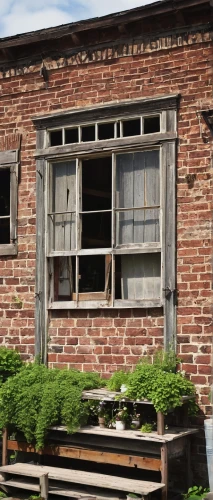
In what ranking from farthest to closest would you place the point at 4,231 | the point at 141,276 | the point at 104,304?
1. the point at 4,231
2. the point at 104,304
3. the point at 141,276

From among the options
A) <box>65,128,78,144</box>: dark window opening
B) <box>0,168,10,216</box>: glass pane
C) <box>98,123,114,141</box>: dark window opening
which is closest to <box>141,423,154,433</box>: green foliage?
<box>98,123,114,141</box>: dark window opening

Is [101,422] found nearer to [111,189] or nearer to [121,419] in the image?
[121,419]

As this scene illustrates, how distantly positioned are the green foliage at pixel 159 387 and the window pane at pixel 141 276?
111 cm

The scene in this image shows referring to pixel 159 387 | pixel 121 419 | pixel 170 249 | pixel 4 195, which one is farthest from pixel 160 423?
pixel 4 195

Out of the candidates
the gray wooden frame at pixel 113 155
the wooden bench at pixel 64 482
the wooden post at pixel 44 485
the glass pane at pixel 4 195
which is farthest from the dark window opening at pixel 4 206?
the wooden post at pixel 44 485

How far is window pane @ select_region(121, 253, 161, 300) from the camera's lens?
32.0 ft

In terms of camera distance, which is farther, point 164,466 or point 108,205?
point 108,205

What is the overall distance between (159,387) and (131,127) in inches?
144

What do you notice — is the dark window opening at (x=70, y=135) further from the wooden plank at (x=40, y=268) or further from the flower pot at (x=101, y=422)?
the flower pot at (x=101, y=422)

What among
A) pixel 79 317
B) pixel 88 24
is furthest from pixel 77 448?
pixel 88 24

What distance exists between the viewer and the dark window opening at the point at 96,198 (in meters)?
10.6

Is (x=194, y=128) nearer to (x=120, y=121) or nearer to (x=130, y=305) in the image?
(x=120, y=121)

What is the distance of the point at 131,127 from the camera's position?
10.1 meters

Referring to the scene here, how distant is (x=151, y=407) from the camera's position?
30.2 ft
